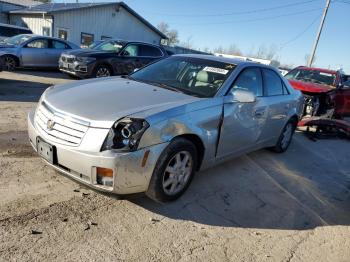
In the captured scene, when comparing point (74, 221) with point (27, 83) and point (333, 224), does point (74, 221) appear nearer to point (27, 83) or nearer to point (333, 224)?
point (333, 224)

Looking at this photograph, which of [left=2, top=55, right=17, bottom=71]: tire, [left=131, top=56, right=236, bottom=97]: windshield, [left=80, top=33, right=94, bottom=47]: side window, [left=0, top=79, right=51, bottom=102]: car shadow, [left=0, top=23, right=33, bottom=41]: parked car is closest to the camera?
[left=131, top=56, right=236, bottom=97]: windshield

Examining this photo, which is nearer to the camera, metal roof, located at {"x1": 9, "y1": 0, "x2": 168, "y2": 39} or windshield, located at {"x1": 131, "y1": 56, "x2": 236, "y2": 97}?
windshield, located at {"x1": 131, "y1": 56, "x2": 236, "y2": 97}

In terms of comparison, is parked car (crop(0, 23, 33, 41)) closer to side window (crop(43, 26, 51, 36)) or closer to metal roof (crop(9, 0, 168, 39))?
metal roof (crop(9, 0, 168, 39))

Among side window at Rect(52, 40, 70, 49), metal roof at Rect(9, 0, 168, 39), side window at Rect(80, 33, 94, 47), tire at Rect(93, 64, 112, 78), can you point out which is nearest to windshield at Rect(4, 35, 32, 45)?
side window at Rect(52, 40, 70, 49)

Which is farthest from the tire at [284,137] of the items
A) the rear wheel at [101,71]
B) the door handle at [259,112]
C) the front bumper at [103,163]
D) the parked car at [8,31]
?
the parked car at [8,31]

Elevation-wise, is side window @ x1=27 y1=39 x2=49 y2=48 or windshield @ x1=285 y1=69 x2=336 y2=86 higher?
windshield @ x1=285 y1=69 x2=336 y2=86

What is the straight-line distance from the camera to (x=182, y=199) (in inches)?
158

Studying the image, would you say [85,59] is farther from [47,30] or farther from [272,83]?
[47,30]

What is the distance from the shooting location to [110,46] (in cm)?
1291

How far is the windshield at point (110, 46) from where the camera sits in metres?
12.6

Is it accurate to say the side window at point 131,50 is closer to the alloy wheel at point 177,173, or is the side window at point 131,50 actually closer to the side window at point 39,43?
the side window at point 39,43

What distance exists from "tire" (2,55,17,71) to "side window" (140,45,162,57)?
4.89m

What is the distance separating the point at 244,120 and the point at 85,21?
928 inches

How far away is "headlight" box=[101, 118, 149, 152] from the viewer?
3150 millimetres
